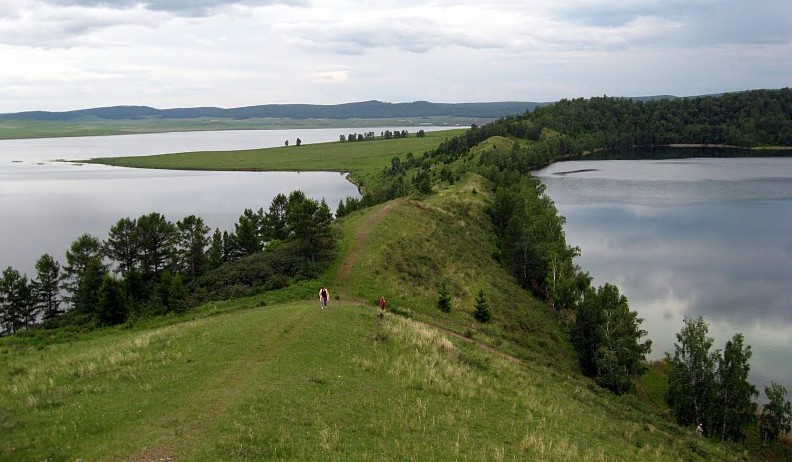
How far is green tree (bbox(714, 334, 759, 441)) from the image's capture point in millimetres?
34438

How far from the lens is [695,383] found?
35969mm

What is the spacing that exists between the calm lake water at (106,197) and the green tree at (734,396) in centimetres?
6710

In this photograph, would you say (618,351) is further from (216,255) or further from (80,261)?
(80,261)

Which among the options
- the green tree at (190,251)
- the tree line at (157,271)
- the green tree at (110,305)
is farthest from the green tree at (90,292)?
the green tree at (190,251)

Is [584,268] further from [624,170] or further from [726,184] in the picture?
[624,170]

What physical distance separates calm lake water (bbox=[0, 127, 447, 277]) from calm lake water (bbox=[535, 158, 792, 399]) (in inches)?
2143

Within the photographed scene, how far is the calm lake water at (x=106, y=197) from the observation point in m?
81.8

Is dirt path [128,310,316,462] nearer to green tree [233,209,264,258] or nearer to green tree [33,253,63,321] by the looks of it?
green tree [233,209,264,258]

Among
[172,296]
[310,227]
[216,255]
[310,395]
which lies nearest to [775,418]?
[310,395]

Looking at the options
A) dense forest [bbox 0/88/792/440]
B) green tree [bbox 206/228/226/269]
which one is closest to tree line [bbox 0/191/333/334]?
green tree [bbox 206/228/226/269]

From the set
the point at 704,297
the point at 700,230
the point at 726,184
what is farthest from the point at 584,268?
the point at 726,184

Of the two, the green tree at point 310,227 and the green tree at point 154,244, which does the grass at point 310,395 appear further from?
the green tree at point 154,244

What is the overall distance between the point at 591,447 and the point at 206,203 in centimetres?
10439

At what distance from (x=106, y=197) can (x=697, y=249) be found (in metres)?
113
